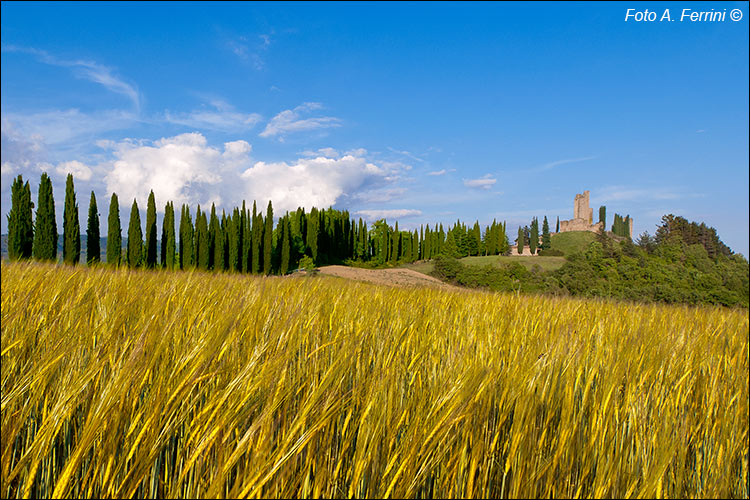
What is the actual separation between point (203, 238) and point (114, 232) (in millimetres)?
5029

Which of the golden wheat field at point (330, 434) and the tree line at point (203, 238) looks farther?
the tree line at point (203, 238)

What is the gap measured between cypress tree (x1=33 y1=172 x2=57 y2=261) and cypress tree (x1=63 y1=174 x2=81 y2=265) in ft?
1.79

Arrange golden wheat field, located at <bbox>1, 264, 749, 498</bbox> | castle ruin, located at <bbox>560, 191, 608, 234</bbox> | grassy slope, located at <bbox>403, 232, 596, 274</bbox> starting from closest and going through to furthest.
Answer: golden wheat field, located at <bbox>1, 264, 749, 498</bbox> < grassy slope, located at <bbox>403, 232, 596, 274</bbox> < castle ruin, located at <bbox>560, 191, 608, 234</bbox>

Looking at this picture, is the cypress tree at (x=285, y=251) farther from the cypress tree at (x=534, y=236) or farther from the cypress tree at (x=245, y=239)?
the cypress tree at (x=534, y=236)

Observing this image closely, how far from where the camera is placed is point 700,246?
15750mm

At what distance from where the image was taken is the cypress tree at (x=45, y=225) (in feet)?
70.9

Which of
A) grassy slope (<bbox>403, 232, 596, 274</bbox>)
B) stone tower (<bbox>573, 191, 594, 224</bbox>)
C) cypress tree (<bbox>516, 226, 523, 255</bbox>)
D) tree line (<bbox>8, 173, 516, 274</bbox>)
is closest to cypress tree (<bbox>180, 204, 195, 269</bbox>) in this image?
tree line (<bbox>8, 173, 516, 274</bbox>)

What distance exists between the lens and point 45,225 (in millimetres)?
21812

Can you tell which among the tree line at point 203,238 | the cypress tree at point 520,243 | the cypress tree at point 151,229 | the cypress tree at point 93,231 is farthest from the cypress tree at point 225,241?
the cypress tree at point 520,243

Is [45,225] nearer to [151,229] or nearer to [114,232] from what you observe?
[114,232]

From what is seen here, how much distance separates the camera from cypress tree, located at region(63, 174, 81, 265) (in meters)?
22.8

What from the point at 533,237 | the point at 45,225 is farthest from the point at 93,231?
the point at 533,237

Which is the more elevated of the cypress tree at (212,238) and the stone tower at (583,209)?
the stone tower at (583,209)

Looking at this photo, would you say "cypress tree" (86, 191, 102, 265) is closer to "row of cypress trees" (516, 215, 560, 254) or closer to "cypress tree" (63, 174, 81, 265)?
"cypress tree" (63, 174, 81, 265)
